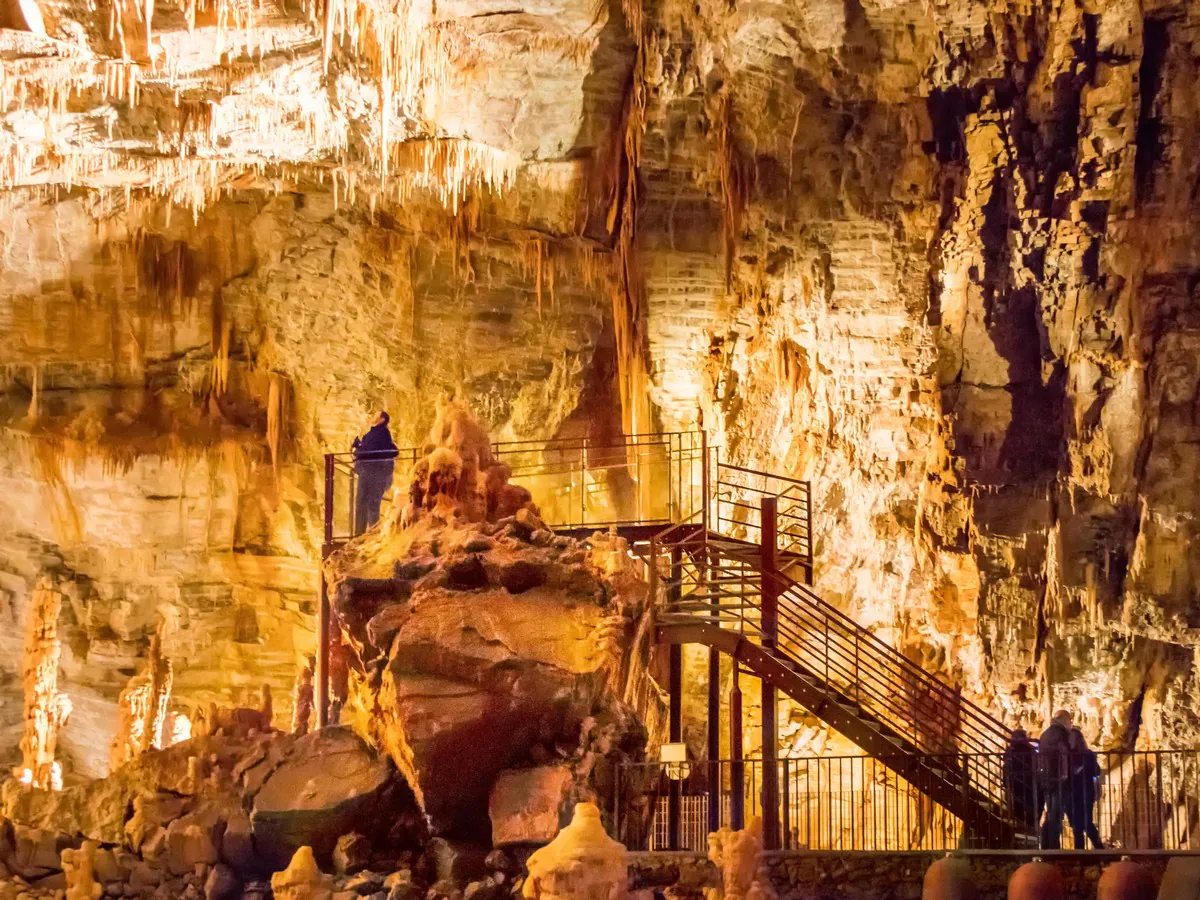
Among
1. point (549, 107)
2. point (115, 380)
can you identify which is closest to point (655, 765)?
point (549, 107)

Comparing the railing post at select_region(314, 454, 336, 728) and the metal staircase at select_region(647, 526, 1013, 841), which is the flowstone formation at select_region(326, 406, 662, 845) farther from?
the railing post at select_region(314, 454, 336, 728)

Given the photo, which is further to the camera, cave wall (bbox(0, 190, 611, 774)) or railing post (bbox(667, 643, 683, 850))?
cave wall (bbox(0, 190, 611, 774))

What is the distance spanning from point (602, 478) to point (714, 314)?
2832 mm

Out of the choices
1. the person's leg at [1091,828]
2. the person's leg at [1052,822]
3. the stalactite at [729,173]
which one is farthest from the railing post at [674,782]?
the stalactite at [729,173]

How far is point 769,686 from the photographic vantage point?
13.5 m

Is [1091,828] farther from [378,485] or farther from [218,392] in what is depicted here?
[218,392]

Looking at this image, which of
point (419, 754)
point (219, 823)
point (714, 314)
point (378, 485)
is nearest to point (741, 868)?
point (419, 754)

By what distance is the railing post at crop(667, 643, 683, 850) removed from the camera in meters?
12.7

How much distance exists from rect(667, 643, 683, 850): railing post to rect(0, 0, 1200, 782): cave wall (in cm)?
356

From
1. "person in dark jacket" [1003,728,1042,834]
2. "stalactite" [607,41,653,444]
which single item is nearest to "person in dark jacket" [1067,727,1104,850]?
"person in dark jacket" [1003,728,1042,834]

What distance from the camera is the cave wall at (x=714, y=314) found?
49.6 ft

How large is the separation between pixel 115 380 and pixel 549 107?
7985mm

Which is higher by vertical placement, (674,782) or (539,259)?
(539,259)

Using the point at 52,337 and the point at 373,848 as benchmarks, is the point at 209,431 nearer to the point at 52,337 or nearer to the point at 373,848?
the point at 52,337
